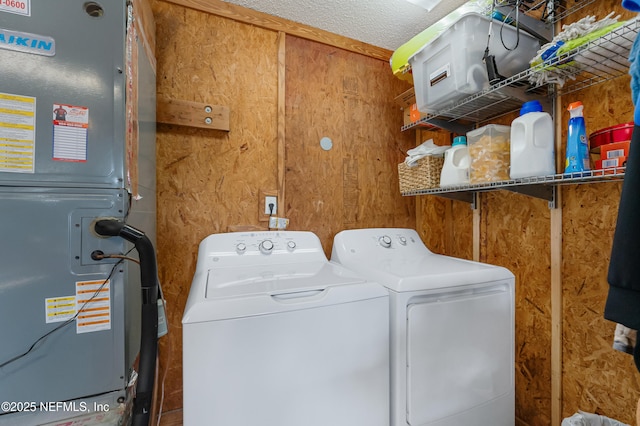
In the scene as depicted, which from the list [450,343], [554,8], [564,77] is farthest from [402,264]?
[554,8]

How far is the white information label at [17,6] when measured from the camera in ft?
2.54

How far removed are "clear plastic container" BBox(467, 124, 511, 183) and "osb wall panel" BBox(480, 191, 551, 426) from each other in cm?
38

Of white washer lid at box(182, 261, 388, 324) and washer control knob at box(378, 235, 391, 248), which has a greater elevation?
washer control knob at box(378, 235, 391, 248)

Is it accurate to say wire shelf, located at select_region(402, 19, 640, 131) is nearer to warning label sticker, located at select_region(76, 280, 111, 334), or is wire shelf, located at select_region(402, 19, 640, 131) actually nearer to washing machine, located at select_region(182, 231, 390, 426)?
washing machine, located at select_region(182, 231, 390, 426)

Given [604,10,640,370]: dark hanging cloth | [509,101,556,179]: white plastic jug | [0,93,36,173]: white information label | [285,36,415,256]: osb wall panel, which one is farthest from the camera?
[285,36,415,256]: osb wall panel

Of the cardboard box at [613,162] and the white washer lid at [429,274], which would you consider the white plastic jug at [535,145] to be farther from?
the white washer lid at [429,274]

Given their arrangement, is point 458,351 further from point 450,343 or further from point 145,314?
point 145,314

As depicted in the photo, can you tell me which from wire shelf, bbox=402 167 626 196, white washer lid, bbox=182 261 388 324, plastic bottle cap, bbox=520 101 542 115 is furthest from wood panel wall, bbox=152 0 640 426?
white washer lid, bbox=182 261 388 324

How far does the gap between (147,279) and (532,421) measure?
208 centimetres

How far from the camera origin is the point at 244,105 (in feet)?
5.76

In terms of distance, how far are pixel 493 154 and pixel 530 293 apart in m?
0.84

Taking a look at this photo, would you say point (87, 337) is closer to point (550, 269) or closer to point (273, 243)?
point (273, 243)

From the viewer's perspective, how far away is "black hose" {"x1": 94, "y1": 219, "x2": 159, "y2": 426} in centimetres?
84

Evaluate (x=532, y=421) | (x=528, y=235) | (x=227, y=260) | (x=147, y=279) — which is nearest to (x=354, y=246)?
(x=227, y=260)
